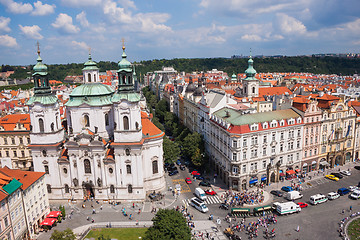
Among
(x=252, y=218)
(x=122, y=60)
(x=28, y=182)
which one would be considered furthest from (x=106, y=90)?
(x=252, y=218)

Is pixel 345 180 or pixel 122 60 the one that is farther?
pixel 345 180

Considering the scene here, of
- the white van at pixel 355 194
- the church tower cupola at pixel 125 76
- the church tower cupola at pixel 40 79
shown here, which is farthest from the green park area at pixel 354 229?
the church tower cupola at pixel 40 79

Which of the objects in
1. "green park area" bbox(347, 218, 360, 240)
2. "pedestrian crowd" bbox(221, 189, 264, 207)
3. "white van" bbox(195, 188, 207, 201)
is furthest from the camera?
"white van" bbox(195, 188, 207, 201)

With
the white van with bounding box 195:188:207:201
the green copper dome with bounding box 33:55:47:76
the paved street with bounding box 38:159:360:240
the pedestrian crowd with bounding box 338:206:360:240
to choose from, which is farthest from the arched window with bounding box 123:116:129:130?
the pedestrian crowd with bounding box 338:206:360:240

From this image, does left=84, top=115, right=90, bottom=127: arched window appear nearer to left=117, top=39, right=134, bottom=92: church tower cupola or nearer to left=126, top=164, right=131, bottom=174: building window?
left=117, top=39, right=134, bottom=92: church tower cupola

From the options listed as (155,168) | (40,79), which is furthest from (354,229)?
(40,79)

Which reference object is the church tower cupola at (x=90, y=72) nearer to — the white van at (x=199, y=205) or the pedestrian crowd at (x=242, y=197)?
the white van at (x=199, y=205)

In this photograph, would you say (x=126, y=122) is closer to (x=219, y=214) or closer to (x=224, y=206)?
(x=219, y=214)

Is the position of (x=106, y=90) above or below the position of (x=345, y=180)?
above

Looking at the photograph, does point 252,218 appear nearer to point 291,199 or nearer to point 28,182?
point 291,199
